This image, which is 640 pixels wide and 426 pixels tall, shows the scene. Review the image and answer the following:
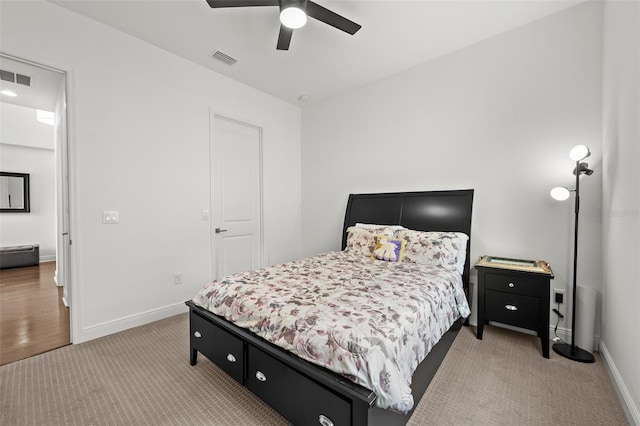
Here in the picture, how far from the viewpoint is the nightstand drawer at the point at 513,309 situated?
2.26 metres

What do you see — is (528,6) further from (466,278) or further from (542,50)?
(466,278)

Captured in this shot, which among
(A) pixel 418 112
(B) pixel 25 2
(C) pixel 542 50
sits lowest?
(A) pixel 418 112

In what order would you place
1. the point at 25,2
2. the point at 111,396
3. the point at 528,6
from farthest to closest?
the point at 528,6 < the point at 25,2 < the point at 111,396

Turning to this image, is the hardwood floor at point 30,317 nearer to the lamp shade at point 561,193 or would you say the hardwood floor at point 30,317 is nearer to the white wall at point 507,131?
the white wall at point 507,131

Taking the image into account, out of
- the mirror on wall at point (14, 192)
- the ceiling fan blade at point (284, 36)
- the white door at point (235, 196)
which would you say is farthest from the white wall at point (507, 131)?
the mirror on wall at point (14, 192)

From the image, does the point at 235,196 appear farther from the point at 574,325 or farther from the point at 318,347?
the point at 574,325

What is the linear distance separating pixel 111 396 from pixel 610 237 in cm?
370

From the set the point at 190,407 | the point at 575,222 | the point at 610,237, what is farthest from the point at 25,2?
the point at 610,237

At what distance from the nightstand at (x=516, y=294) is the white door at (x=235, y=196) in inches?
115

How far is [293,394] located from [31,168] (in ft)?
24.7

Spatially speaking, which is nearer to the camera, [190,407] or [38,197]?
[190,407]

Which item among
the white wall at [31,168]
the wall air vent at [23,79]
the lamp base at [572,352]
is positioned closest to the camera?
the lamp base at [572,352]

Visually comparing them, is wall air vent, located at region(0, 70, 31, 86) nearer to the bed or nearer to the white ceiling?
the white ceiling

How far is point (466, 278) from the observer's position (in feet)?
9.08
